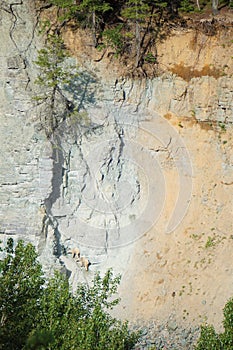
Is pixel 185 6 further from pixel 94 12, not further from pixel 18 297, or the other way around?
pixel 18 297

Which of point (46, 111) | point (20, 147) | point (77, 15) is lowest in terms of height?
point (20, 147)

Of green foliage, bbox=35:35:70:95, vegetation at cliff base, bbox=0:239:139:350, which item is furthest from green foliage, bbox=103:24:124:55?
vegetation at cliff base, bbox=0:239:139:350

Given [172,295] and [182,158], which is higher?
[182,158]

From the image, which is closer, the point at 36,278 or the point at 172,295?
the point at 36,278

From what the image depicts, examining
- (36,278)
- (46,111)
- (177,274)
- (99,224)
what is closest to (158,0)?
(46,111)

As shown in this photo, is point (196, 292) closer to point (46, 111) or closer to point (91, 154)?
point (91, 154)

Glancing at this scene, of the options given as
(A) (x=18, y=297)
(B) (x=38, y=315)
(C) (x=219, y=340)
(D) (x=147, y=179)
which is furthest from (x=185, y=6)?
(B) (x=38, y=315)

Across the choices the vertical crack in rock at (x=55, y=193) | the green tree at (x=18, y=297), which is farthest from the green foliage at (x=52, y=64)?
the green tree at (x=18, y=297)

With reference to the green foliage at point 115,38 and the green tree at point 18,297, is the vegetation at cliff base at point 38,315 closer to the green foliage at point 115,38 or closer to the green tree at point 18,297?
the green tree at point 18,297
